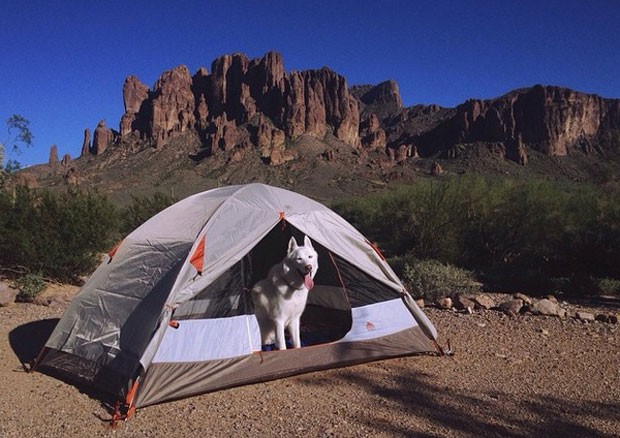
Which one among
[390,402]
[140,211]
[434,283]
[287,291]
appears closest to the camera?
[390,402]

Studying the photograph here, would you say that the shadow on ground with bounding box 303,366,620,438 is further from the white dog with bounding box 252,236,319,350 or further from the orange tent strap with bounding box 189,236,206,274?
the orange tent strap with bounding box 189,236,206,274

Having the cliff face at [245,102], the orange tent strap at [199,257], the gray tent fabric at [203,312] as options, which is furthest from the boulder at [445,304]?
the cliff face at [245,102]

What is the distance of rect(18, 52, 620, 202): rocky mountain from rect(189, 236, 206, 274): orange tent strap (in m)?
64.6

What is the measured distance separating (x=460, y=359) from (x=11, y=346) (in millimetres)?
6341

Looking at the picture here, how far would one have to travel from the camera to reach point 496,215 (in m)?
18.1

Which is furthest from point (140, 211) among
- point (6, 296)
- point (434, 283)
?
point (434, 283)

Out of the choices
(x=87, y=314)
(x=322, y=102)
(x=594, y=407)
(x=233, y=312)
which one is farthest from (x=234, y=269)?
(x=322, y=102)

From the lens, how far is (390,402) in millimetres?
5348

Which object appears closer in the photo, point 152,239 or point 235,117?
point 152,239

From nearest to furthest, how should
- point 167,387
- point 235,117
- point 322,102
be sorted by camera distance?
point 167,387 → point 235,117 → point 322,102

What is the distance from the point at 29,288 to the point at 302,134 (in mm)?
95218

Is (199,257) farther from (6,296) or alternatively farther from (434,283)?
(434,283)

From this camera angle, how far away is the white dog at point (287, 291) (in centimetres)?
620

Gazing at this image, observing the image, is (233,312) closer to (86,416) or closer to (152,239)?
(152,239)
